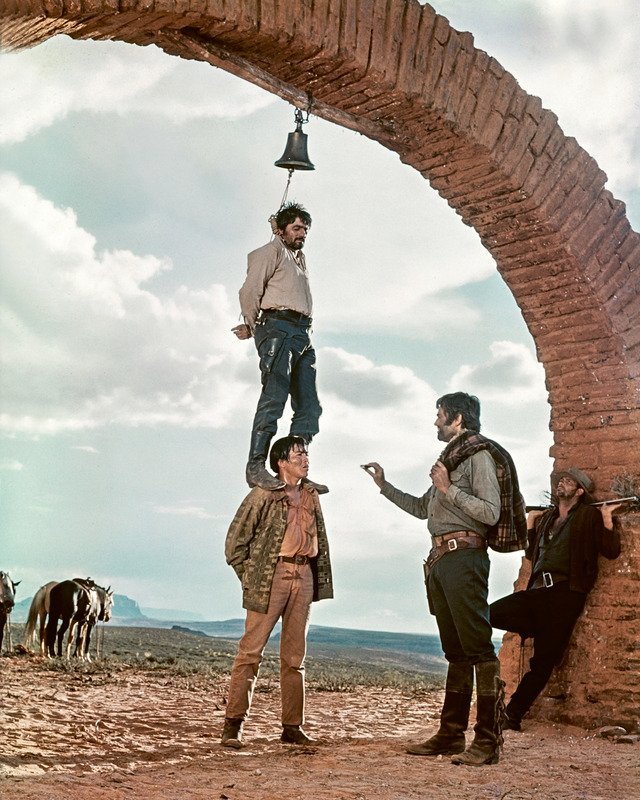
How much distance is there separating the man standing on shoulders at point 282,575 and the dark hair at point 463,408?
0.92m

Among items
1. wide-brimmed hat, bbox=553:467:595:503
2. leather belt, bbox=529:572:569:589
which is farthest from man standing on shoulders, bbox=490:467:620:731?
wide-brimmed hat, bbox=553:467:595:503

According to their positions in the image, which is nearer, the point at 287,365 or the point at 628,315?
the point at 287,365

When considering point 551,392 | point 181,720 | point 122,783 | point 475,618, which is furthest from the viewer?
point 551,392

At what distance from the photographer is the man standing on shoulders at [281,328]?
581 cm

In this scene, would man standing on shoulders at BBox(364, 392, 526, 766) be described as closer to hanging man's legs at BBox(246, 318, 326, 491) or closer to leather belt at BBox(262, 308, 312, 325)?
hanging man's legs at BBox(246, 318, 326, 491)

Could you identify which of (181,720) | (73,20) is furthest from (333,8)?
(181,720)

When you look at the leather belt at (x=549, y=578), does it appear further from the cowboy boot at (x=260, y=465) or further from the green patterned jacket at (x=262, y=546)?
the cowboy boot at (x=260, y=465)

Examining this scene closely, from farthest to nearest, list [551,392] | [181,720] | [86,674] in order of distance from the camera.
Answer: [86,674]
[551,392]
[181,720]

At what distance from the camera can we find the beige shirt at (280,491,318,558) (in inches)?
209

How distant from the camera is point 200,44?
502cm

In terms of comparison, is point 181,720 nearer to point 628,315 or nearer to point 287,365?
point 287,365

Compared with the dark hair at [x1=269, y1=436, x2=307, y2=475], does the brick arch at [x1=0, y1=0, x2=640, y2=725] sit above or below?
above

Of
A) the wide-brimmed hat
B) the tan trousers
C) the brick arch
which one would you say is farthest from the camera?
the wide-brimmed hat

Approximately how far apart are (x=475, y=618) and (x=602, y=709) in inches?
72.1
